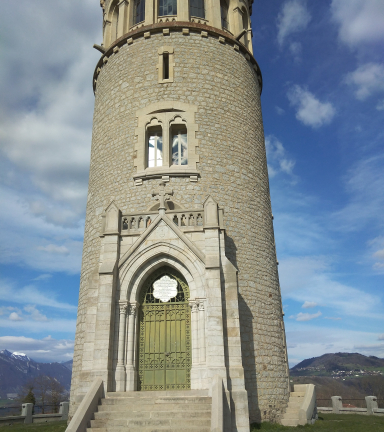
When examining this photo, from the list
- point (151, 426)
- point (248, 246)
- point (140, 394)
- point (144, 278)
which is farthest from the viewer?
point (248, 246)

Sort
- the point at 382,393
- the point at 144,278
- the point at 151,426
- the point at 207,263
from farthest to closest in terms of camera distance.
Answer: the point at 382,393 < the point at 144,278 < the point at 207,263 < the point at 151,426

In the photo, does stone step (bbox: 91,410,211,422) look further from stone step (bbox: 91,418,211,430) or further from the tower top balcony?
the tower top balcony

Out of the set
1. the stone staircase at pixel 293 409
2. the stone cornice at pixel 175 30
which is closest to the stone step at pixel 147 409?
the stone staircase at pixel 293 409

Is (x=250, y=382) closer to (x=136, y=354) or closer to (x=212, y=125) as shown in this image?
(x=136, y=354)

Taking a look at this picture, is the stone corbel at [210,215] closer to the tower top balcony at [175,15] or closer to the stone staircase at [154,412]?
the stone staircase at [154,412]

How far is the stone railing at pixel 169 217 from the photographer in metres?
11.6

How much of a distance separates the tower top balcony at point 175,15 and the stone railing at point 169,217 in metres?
9.09

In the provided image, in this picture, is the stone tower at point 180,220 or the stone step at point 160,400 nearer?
the stone step at point 160,400

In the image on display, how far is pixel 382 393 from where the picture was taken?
182ft

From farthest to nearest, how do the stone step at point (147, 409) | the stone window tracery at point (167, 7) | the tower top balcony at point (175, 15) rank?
1. the stone window tracery at point (167, 7)
2. the tower top balcony at point (175, 15)
3. the stone step at point (147, 409)

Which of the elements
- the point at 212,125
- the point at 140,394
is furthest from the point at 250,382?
the point at 212,125

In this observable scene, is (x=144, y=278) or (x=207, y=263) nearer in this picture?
(x=207, y=263)

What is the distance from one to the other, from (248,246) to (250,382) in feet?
13.9

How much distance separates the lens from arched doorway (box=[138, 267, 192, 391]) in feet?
35.7
